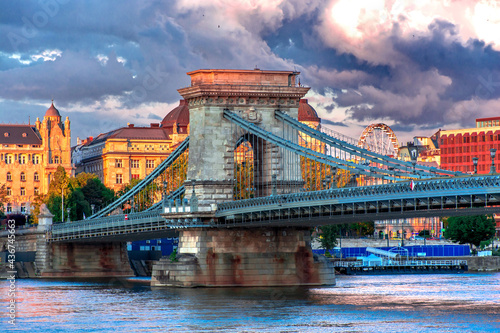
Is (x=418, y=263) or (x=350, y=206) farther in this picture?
(x=418, y=263)

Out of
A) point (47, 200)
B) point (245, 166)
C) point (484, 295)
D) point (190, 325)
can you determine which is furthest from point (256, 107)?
point (47, 200)

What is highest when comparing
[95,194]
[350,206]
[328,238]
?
[95,194]

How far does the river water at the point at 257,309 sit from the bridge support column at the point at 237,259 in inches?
54.5

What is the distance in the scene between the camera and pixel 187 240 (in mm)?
84938

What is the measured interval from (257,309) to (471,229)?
94.5 meters

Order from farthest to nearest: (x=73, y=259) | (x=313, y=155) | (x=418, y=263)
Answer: (x=418, y=263), (x=73, y=259), (x=313, y=155)

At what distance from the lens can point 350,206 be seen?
7206cm

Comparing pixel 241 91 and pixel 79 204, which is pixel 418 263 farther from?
pixel 241 91

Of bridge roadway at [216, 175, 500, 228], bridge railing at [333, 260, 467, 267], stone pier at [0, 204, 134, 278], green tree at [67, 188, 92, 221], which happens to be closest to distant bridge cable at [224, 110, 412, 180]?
bridge roadway at [216, 175, 500, 228]

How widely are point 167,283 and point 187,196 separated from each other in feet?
19.5

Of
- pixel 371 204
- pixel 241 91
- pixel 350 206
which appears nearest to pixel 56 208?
pixel 241 91

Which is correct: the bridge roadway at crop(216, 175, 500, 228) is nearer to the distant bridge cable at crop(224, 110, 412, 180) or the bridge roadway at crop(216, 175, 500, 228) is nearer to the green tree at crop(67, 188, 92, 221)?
the distant bridge cable at crop(224, 110, 412, 180)

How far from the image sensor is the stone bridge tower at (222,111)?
277 ft

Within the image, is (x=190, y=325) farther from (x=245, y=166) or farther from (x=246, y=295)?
(x=245, y=166)
